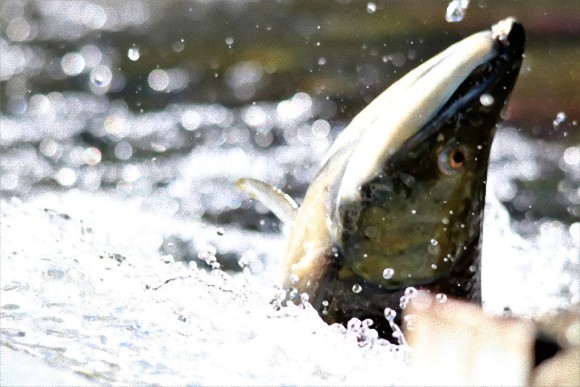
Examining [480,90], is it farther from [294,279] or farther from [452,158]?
[294,279]

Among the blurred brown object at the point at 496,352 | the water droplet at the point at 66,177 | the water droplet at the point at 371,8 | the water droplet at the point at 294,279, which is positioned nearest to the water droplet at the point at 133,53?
the water droplet at the point at 371,8

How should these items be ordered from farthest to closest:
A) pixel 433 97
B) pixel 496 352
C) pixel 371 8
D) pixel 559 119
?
pixel 371 8 < pixel 559 119 < pixel 433 97 < pixel 496 352

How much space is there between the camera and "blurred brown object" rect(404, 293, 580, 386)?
6.56 ft

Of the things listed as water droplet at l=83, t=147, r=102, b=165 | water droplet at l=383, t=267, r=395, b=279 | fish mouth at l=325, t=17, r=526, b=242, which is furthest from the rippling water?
fish mouth at l=325, t=17, r=526, b=242

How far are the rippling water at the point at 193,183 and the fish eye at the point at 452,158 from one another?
1.18 feet

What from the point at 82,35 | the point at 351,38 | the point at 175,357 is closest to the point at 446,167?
the point at 175,357

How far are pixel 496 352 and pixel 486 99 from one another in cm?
56

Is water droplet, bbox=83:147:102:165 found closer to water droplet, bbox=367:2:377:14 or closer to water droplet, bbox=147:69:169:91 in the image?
water droplet, bbox=147:69:169:91

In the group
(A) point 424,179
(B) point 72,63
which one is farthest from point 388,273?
(B) point 72,63

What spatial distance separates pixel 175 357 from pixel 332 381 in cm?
31

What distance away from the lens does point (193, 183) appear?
542 centimetres

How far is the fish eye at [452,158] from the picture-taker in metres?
2.38

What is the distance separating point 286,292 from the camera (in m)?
2.63

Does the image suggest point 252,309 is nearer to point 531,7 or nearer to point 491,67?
point 491,67
